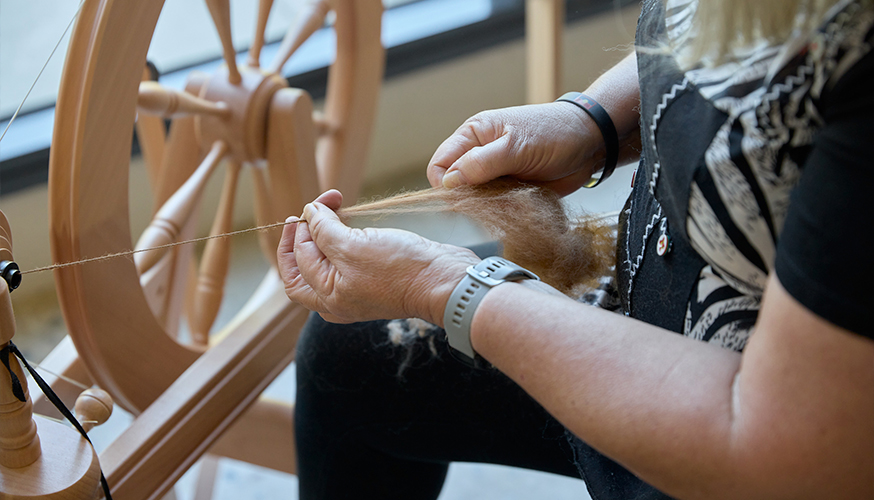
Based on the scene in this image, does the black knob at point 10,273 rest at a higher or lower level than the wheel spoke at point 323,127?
higher

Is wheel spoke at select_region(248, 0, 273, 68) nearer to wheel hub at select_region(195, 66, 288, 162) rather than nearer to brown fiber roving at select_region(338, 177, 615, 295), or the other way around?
wheel hub at select_region(195, 66, 288, 162)

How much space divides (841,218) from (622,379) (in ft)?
0.57

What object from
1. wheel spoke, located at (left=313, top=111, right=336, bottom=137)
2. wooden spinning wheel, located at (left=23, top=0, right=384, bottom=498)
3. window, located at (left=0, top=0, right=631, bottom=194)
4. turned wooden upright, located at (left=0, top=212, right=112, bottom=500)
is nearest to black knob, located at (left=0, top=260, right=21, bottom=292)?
turned wooden upright, located at (left=0, top=212, right=112, bottom=500)

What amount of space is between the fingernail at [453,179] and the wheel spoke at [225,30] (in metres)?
0.46

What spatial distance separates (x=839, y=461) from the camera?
0.42 metres

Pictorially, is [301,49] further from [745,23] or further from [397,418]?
[745,23]

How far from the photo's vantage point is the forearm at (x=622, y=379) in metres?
0.46

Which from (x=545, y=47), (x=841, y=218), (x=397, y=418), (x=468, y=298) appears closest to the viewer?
(x=841, y=218)

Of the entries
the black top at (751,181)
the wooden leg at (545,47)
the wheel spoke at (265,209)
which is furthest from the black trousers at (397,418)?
the wooden leg at (545,47)

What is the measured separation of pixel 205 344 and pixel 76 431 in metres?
0.58

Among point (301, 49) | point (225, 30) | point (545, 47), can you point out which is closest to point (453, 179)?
point (225, 30)

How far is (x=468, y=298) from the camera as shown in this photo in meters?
0.55

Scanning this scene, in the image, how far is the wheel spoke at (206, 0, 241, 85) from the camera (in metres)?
0.97

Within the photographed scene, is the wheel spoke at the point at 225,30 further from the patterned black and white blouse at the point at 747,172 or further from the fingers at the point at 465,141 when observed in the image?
the patterned black and white blouse at the point at 747,172
